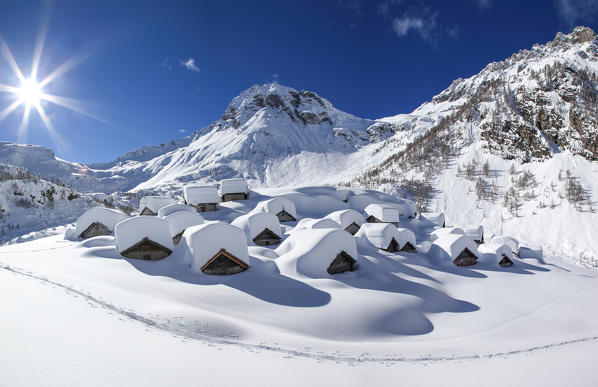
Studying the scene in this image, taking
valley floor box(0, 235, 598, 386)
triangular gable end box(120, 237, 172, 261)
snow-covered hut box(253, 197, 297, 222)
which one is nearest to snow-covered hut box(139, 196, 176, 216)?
snow-covered hut box(253, 197, 297, 222)

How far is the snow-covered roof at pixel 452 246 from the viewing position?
2645 cm

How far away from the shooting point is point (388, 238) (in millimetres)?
27062

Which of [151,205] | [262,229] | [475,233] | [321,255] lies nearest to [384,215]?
[475,233]

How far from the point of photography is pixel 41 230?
109ft

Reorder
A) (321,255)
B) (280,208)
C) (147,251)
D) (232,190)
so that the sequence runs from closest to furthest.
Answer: (321,255)
(147,251)
(280,208)
(232,190)

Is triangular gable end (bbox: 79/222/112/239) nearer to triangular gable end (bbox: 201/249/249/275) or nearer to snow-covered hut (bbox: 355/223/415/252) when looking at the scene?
triangular gable end (bbox: 201/249/249/275)

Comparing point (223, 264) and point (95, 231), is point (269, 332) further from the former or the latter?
point (95, 231)

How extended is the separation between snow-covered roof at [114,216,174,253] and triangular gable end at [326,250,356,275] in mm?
12156

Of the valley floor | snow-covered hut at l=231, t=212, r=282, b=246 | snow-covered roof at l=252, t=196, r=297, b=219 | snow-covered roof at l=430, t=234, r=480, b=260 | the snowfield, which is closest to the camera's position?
the valley floor

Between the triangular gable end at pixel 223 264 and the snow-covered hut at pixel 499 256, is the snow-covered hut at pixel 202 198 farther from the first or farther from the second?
the snow-covered hut at pixel 499 256

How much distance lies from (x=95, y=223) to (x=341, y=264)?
92.7ft

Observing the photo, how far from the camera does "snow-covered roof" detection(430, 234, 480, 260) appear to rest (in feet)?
86.8

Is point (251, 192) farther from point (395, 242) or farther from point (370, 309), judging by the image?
point (370, 309)

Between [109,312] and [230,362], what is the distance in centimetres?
475
